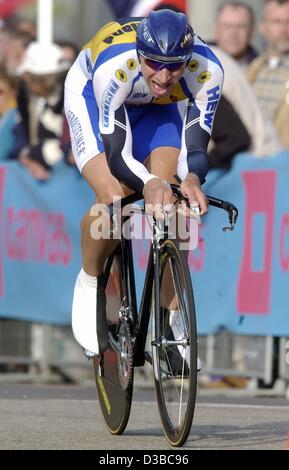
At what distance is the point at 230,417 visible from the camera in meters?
7.75

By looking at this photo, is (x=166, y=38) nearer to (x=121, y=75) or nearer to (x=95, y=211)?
(x=121, y=75)

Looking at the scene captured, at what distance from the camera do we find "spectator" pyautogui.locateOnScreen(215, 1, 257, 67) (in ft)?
35.6

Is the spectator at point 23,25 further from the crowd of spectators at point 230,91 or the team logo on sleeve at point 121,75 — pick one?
the team logo on sleeve at point 121,75

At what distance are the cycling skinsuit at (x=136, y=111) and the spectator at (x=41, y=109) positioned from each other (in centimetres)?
541

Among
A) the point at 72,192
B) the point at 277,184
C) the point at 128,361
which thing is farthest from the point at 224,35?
the point at 128,361

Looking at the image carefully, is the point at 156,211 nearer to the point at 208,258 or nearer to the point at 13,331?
the point at 208,258

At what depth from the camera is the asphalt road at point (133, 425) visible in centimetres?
628

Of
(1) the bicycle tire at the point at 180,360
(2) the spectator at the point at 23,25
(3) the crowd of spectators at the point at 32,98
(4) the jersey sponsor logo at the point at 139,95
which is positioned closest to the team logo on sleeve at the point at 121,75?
(4) the jersey sponsor logo at the point at 139,95

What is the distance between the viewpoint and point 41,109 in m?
12.5

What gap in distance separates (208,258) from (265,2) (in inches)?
79.1

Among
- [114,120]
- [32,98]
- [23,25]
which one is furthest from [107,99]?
[23,25]

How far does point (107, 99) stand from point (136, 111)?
11.6 inches

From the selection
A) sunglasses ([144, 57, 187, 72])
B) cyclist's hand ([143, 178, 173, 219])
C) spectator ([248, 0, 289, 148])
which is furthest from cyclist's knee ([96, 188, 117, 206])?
spectator ([248, 0, 289, 148])

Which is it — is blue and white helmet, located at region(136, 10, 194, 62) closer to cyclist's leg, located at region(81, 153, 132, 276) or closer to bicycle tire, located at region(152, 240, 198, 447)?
cyclist's leg, located at region(81, 153, 132, 276)
